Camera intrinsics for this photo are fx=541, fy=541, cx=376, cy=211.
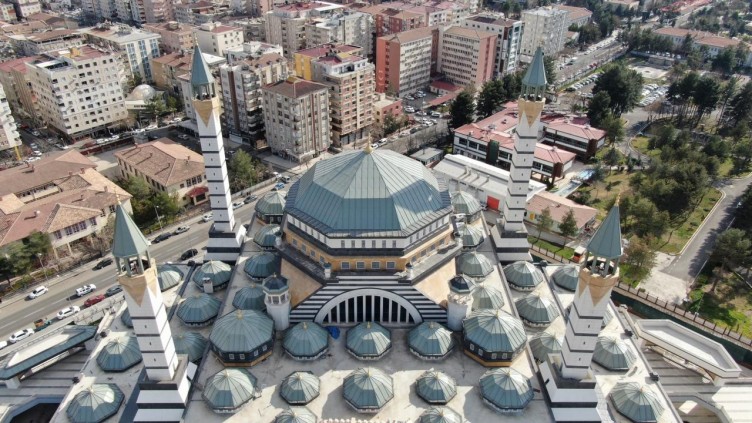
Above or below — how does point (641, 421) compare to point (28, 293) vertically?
above

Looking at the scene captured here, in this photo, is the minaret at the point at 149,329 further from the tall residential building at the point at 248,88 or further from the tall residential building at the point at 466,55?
the tall residential building at the point at 466,55

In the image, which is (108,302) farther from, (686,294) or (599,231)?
(686,294)

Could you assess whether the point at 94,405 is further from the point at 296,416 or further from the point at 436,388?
the point at 436,388

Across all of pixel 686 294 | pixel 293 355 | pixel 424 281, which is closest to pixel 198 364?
pixel 293 355

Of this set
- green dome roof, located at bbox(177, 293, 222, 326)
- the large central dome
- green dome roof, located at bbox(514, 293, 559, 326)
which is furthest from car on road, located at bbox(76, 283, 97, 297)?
green dome roof, located at bbox(514, 293, 559, 326)

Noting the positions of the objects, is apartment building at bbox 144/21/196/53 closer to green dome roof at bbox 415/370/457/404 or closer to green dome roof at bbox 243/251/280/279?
green dome roof at bbox 243/251/280/279

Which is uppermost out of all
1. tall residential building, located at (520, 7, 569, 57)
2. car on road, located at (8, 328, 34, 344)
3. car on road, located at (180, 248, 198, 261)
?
tall residential building, located at (520, 7, 569, 57)

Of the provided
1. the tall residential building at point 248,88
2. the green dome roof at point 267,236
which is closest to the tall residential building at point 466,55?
the tall residential building at point 248,88

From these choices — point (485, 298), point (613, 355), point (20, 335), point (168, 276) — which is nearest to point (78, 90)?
point (20, 335)
